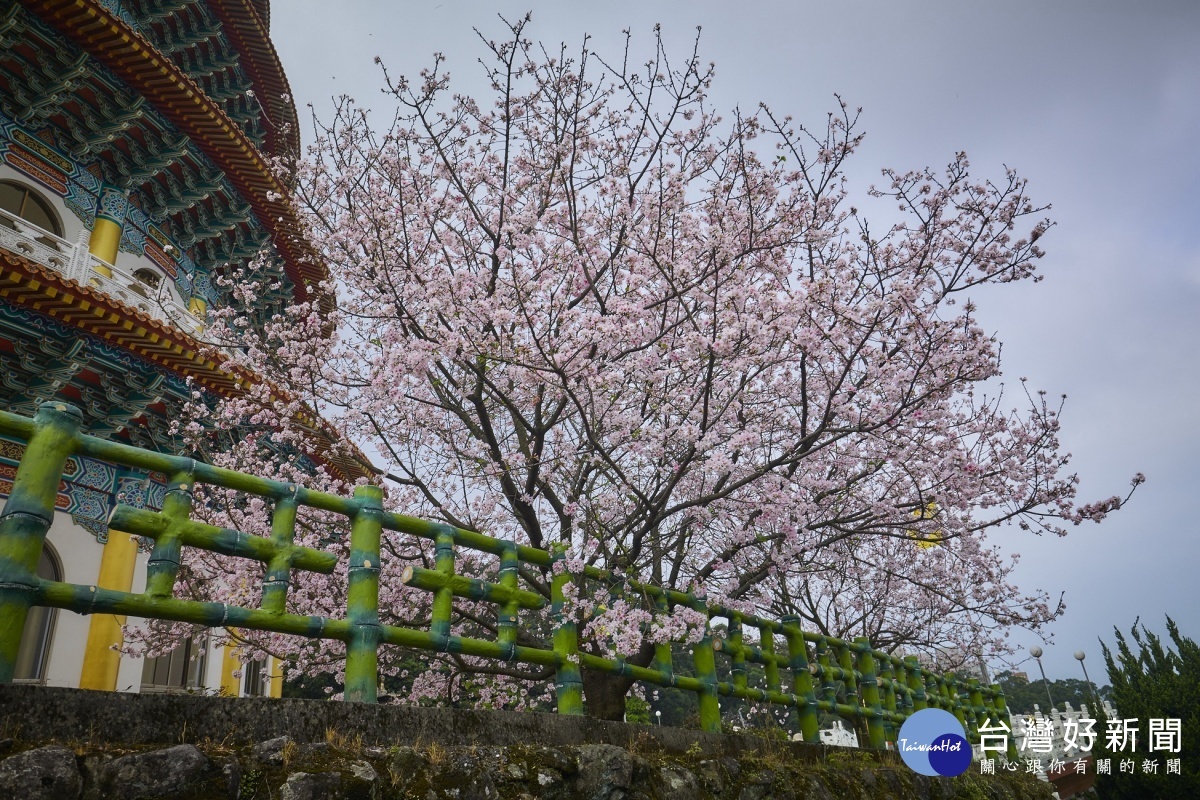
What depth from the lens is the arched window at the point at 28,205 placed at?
12028 millimetres

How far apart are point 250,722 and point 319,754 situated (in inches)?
14.8

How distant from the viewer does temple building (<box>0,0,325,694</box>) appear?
10.5 m

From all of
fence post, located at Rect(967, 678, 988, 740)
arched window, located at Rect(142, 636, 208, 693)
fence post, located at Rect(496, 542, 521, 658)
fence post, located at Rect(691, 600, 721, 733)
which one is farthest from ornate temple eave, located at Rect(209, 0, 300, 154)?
fence post, located at Rect(967, 678, 988, 740)

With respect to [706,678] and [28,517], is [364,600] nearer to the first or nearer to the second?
[28,517]

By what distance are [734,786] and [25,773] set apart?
4.95m

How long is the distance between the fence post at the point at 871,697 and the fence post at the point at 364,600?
793 cm

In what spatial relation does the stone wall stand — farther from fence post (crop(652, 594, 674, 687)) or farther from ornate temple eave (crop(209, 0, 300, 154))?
ornate temple eave (crop(209, 0, 300, 154))

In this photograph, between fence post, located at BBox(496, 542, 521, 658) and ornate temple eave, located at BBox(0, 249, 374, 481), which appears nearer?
fence post, located at BBox(496, 542, 521, 658)

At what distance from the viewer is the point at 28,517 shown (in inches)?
141

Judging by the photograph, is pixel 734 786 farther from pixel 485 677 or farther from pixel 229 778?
pixel 485 677

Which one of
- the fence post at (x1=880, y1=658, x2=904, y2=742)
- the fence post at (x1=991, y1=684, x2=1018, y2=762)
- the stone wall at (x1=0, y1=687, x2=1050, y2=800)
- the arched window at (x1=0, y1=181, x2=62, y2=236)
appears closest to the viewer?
the stone wall at (x1=0, y1=687, x2=1050, y2=800)

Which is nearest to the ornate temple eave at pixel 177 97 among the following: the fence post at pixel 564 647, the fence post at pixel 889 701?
the fence post at pixel 564 647

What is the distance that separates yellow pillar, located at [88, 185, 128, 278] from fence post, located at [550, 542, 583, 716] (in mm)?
10697

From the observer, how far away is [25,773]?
2.99m
